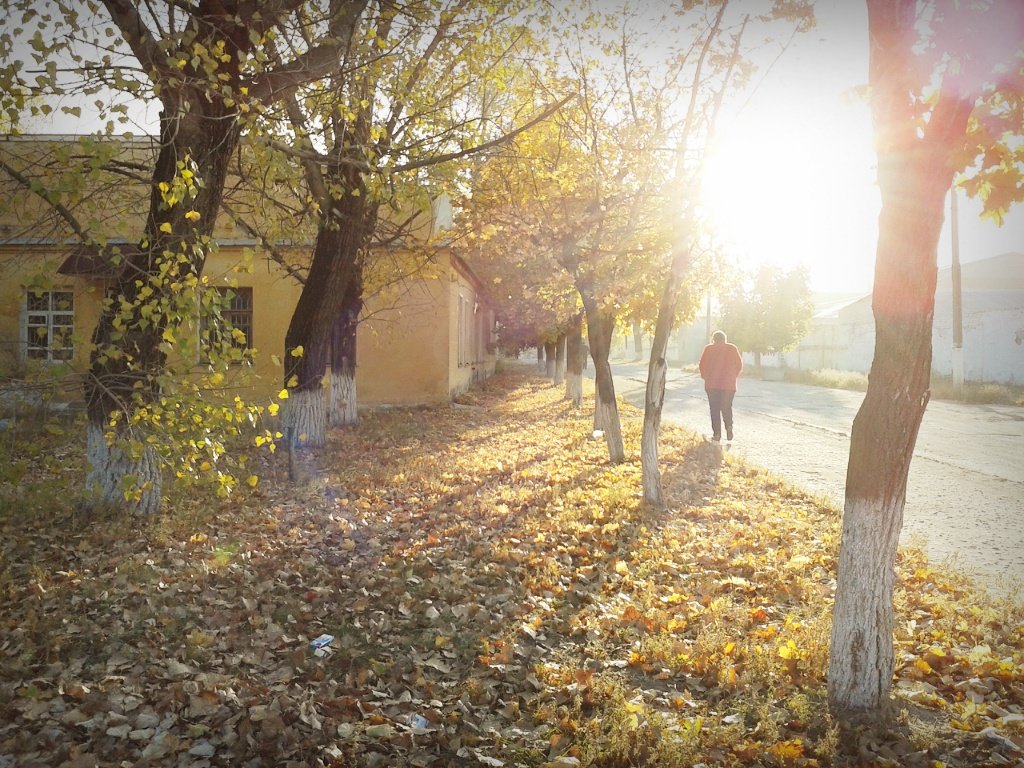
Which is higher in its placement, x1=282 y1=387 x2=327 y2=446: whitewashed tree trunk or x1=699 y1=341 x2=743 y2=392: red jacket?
x1=699 y1=341 x2=743 y2=392: red jacket

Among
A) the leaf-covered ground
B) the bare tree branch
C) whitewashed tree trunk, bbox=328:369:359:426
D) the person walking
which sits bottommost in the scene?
the leaf-covered ground

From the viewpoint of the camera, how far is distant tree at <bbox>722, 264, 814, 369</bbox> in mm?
38844

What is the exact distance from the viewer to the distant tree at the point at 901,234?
11.4 feet

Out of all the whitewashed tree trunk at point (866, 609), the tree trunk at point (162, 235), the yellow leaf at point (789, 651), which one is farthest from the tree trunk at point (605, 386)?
the whitewashed tree trunk at point (866, 609)

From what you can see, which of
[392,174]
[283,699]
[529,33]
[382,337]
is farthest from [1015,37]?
[382,337]

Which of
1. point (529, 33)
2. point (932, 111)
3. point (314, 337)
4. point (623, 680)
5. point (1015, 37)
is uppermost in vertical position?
point (529, 33)

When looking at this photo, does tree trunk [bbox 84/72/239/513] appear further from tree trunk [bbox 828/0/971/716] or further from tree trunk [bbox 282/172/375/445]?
tree trunk [bbox 828/0/971/716]

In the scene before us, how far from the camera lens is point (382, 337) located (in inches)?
716

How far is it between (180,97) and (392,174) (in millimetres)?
2842

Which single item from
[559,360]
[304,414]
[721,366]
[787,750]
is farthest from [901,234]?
[559,360]

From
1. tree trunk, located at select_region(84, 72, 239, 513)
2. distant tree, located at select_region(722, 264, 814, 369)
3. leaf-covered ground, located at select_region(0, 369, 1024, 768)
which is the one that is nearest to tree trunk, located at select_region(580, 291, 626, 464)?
leaf-covered ground, located at select_region(0, 369, 1024, 768)

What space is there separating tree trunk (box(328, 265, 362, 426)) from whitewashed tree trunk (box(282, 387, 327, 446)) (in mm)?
3489

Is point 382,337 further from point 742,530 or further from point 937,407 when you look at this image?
point 937,407

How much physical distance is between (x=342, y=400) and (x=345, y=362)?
2.49 ft
